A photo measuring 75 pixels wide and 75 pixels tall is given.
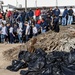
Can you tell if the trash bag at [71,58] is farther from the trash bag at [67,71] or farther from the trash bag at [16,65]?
the trash bag at [16,65]

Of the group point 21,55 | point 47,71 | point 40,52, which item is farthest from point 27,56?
point 47,71

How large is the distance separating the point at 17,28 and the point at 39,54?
6.66m

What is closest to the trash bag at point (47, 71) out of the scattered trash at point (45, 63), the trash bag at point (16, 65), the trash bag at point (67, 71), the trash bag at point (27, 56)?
the scattered trash at point (45, 63)

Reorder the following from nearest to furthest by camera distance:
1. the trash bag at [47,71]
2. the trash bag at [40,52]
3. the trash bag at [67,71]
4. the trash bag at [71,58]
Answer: the trash bag at [67,71], the trash bag at [47,71], the trash bag at [71,58], the trash bag at [40,52]

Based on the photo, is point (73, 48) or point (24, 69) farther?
point (73, 48)

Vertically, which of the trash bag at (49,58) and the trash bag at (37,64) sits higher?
the trash bag at (49,58)

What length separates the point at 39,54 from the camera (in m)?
14.4

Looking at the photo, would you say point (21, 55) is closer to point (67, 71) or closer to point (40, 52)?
point (40, 52)

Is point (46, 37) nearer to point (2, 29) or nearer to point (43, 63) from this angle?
point (43, 63)

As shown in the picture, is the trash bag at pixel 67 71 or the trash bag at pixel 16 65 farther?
the trash bag at pixel 16 65

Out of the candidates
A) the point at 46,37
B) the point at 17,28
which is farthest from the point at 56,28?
the point at 46,37

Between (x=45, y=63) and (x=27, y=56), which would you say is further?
(x=27, y=56)

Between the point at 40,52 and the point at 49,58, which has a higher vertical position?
the point at 40,52

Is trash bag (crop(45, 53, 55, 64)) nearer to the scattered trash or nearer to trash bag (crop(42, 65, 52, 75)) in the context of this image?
the scattered trash
